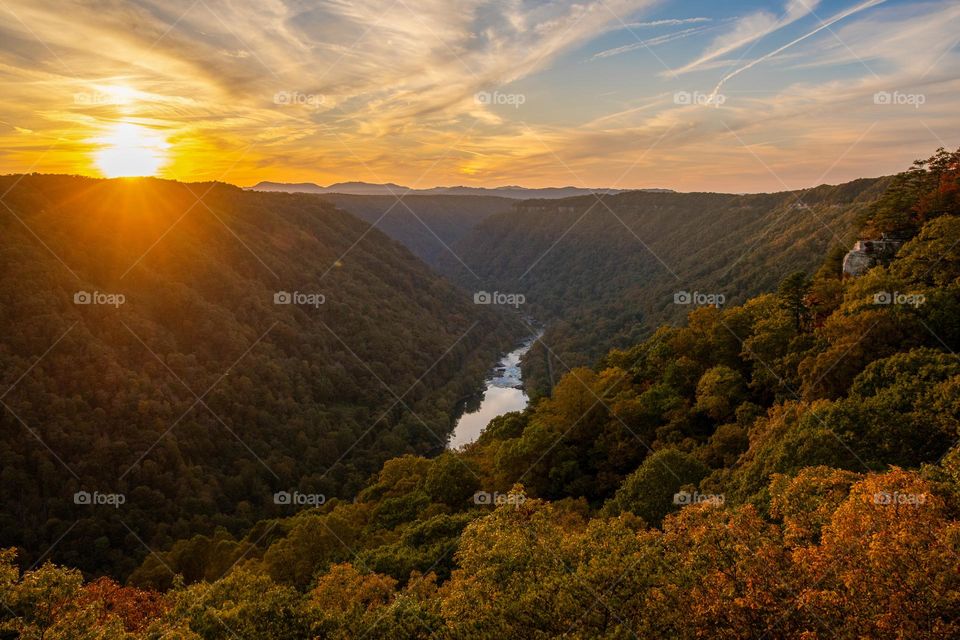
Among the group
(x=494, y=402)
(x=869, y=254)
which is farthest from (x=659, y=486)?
(x=494, y=402)

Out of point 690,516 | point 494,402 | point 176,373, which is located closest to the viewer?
point 690,516

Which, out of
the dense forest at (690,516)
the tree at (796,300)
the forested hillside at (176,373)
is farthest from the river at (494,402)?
the tree at (796,300)

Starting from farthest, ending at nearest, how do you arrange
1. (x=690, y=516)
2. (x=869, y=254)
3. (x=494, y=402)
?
(x=494, y=402) < (x=869, y=254) < (x=690, y=516)

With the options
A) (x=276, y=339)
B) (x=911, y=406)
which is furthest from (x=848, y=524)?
(x=276, y=339)

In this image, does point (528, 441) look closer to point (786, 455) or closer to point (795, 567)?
point (786, 455)

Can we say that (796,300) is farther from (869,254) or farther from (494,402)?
(494,402)

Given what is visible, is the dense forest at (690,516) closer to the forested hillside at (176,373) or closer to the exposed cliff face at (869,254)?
the exposed cliff face at (869,254)

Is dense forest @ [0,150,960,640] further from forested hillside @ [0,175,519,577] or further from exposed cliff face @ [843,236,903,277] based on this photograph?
forested hillside @ [0,175,519,577]
